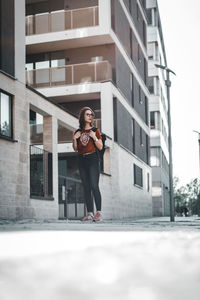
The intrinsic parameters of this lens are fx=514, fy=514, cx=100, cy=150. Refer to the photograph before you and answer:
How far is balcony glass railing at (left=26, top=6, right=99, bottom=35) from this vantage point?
82.3ft

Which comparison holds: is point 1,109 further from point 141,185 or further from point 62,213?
point 141,185

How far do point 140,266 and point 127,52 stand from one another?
2926cm

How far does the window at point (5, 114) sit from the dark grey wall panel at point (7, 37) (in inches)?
34.2

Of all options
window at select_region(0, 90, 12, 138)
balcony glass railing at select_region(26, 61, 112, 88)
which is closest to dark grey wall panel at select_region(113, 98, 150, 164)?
balcony glass railing at select_region(26, 61, 112, 88)

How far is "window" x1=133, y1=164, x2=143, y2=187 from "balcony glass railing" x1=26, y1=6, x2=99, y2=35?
9.88m

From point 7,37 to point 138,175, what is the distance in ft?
66.3

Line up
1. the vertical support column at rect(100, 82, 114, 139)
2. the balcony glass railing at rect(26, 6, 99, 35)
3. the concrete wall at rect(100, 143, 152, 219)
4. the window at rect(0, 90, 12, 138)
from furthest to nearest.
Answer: the balcony glass railing at rect(26, 6, 99, 35) < the vertical support column at rect(100, 82, 114, 139) < the concrete wall at rect(100, 143, 152, 219) < the window at rect(0, 90, 12, 138)

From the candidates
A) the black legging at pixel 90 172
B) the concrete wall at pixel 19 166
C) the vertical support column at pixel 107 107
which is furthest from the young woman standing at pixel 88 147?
the vertical support column at pixel 107 107

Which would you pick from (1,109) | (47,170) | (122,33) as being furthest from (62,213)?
(122,33)

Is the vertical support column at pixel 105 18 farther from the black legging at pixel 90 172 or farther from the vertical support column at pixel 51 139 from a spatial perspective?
the black legging at pixel 90 172

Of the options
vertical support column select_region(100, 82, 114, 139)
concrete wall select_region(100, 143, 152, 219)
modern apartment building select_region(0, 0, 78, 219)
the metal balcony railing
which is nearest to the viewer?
modern apartment building select_region(0, 0, 78, 219)

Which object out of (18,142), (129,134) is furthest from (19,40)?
(129,134)

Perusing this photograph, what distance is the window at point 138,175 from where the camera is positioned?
1236 inches

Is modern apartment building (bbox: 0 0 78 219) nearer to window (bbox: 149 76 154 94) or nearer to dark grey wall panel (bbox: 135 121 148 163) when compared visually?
dark grey wall panel (bbox: 135 121 148 163)
